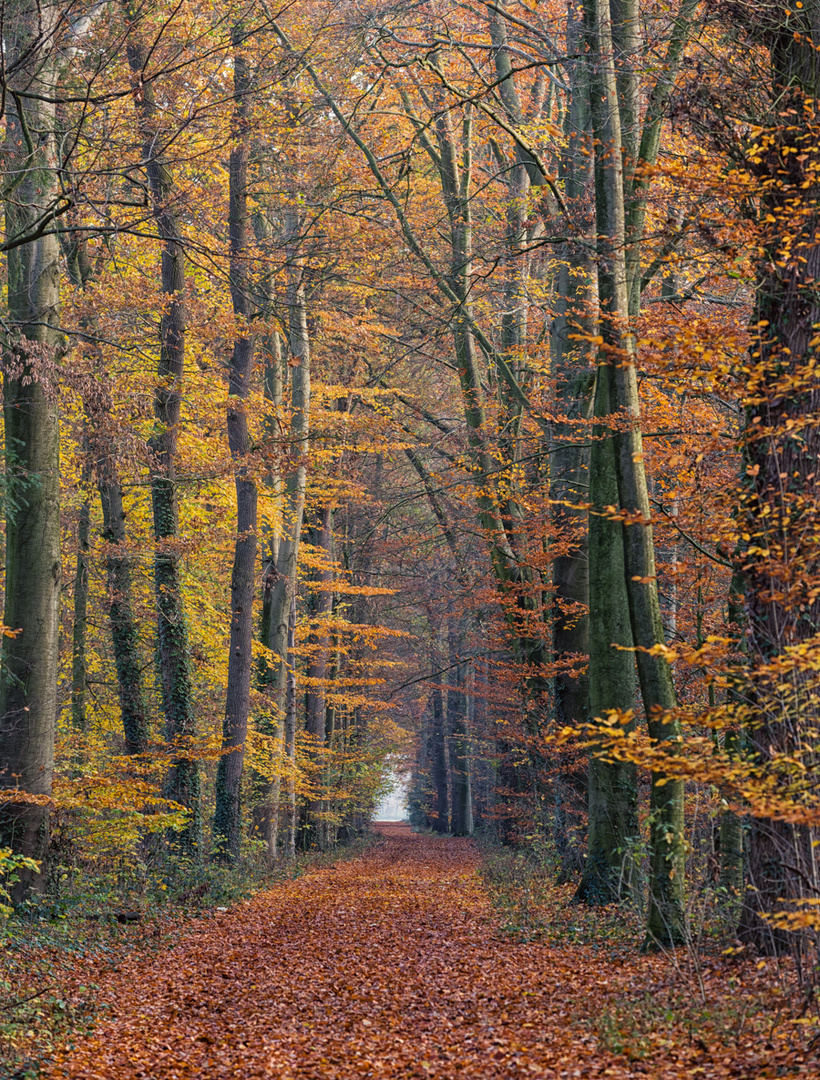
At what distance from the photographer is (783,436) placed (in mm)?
6484

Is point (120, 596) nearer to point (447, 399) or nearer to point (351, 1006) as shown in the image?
point (351, 1006)

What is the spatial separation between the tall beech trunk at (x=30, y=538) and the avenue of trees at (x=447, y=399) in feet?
0.15

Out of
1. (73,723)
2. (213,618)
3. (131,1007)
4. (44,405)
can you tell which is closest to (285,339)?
(213,618)

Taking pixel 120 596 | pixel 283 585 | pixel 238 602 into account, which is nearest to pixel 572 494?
pixel 238 602

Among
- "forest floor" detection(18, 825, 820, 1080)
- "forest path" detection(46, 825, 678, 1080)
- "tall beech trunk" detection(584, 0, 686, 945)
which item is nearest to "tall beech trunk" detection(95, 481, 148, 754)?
"forest path" detection(46, 825, 678, 1080)

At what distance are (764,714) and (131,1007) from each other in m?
5.20

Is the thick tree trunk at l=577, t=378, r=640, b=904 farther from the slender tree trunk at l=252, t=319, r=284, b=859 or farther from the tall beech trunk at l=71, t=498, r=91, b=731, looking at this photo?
the tall beech trunk at l=71, t=498, r=91, b=731

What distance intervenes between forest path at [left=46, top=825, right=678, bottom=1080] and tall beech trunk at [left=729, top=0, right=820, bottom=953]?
59.6 inches

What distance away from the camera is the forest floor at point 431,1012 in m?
5.39

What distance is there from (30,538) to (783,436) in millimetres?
7764

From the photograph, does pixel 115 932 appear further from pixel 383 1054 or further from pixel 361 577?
pixel 361 577

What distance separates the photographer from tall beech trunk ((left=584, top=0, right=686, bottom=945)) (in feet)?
26.0

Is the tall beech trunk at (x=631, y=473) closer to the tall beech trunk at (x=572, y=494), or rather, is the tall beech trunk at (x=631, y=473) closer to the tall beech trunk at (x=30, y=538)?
the tall beech trunk at (x=572, y=494)

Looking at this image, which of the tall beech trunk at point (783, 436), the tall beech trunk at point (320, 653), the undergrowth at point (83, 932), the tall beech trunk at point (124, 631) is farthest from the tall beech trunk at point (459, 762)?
the tall beech trunk at point (783, 436)
